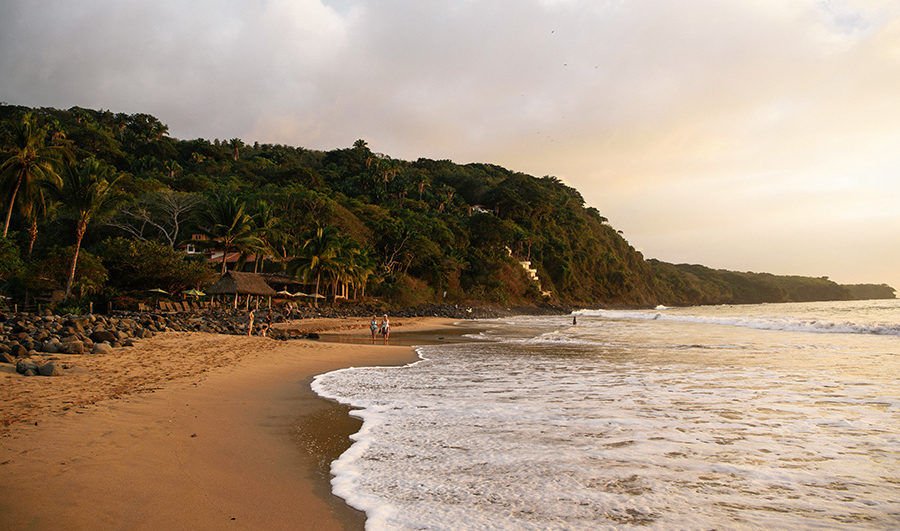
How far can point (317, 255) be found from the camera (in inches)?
1660

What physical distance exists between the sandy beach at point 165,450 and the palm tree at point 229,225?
30.1 metres

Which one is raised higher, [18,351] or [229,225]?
[229,225]

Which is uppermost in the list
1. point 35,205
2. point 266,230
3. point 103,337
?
point 266,230

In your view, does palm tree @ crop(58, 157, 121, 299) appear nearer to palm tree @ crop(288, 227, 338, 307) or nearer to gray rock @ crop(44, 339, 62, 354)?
palm tree @ crop(288, 227, 338, 307)

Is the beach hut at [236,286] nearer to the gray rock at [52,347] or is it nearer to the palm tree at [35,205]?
the palm tree at [35,205]

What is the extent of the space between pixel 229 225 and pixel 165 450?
36212 mm

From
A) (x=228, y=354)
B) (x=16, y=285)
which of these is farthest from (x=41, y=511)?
(x=16, y=285)

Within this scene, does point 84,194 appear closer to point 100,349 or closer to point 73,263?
point 73,263

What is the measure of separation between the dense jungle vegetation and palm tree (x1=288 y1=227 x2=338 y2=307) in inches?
6.2

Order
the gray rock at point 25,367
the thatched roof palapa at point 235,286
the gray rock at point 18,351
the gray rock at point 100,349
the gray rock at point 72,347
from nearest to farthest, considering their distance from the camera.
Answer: the gray rock at point 25,367, the gray rock at point 18,351, the gray rock at point 72,347, the gray rock at point 100,349, the thatched roof palapa at point 235,286

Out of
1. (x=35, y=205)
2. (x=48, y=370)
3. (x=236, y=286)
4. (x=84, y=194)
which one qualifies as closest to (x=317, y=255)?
(x=236, y=286)

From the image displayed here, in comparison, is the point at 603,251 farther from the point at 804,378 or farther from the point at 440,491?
the point at 440,491

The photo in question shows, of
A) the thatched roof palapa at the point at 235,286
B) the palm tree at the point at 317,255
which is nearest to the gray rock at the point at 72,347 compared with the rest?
the thatched roof palapa at the point at 235,286

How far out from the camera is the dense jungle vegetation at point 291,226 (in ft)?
93.2
